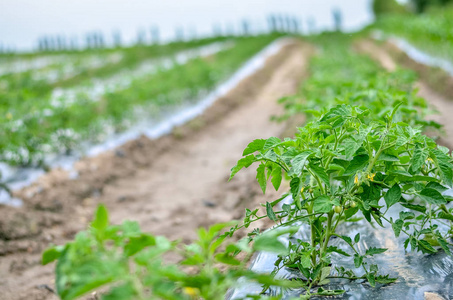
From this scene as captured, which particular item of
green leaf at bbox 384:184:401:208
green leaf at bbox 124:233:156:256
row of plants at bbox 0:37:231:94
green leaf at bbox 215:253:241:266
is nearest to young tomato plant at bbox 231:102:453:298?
green leaf at bbox 384:184:401:208

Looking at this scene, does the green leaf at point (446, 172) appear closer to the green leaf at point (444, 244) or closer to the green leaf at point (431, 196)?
the green leaf at point (431, 196)

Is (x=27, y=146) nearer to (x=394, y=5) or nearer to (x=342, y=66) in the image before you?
(x=342, y=66)

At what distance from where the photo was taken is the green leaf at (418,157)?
1.67 m

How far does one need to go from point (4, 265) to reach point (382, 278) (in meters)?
3.08

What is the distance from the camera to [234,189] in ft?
15.4

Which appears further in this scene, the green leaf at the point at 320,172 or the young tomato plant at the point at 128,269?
the green leaf at the point at 320,172

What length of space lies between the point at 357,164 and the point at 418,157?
25 centimetres

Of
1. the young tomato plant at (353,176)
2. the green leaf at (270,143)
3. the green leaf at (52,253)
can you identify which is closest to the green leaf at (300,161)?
the young tomato plant at (353,176)

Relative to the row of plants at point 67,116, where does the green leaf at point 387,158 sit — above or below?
above

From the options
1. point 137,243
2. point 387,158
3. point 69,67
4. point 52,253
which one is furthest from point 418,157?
point 69,67

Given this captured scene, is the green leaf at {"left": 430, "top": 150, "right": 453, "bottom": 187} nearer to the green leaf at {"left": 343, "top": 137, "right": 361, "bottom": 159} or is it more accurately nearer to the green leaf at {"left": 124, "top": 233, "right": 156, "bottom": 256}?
the green leaf at {"left": 343, "top": 137, "right": 361, "bottom": 159}

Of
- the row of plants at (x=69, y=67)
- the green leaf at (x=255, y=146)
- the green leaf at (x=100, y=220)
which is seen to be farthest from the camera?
the row of plants at (x=69, y=67)

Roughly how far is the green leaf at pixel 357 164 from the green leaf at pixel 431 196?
10.4 inches

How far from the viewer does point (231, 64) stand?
13758 millimetres
